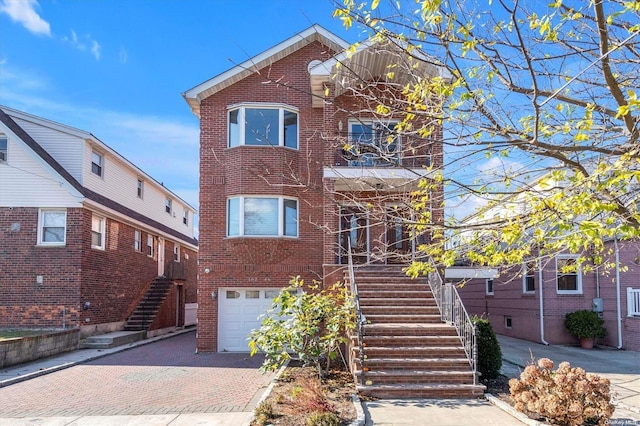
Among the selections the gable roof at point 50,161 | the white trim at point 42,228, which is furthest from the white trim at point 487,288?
the white trim at point 42,228

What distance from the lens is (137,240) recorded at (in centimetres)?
2162

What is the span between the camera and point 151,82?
12805mm

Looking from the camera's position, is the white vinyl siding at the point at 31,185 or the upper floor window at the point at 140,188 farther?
the upper floor window at the point at 140,188

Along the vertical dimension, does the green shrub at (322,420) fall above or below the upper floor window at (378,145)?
below

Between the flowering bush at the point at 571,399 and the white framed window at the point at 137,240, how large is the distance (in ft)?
57.4

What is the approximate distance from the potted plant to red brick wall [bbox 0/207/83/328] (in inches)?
635

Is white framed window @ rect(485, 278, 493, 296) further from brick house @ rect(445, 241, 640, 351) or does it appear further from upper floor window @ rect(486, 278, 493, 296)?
brick house @ rect(445, 241, 640, 351)

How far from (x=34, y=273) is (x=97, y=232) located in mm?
2477

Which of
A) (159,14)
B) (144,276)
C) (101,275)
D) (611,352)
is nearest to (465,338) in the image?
(611,352)

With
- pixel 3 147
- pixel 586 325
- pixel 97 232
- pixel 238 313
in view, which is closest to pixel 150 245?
pixel 97 232

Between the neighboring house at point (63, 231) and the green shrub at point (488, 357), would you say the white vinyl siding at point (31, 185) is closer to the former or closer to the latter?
the neighboring house at point (63, 231)

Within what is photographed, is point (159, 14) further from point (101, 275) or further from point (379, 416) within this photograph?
point (101, 275)

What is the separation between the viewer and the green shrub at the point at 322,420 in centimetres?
704

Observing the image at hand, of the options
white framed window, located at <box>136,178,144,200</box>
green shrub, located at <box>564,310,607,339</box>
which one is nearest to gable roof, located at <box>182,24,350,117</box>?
white framed window, located at <box>136,178,144,200</box>
